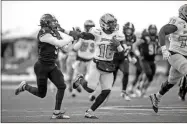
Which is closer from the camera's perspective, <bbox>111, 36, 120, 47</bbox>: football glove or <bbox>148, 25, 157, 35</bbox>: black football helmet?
<bbox>111, 36, 120, 47</bbox>: football glove

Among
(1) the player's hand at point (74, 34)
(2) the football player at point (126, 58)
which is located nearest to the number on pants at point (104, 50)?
(1) the player's hand at point (74, 34)

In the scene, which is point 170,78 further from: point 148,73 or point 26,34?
point 26,34

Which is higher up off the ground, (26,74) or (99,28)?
(99,28)

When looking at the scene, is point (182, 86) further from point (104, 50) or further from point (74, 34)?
point (74, 34)

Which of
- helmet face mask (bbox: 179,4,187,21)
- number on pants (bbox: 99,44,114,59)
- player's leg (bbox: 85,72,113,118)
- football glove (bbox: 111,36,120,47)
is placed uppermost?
helmet face mask (bbox: 179,4,187,21)

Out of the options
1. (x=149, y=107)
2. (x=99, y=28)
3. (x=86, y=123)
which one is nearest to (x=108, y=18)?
(x=99, y=28)

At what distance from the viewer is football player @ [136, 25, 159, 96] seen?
12.9 meters

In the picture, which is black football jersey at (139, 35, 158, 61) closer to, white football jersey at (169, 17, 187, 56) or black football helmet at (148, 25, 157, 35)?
black football helmet at (148, 25, 157, 35)

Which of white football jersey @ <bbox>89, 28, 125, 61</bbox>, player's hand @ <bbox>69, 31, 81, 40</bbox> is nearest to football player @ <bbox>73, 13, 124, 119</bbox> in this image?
white football jersey @ <bbox>89, 28, 125, 61</bbox>

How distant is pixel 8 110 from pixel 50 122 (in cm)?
238

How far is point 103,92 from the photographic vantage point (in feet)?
27.3

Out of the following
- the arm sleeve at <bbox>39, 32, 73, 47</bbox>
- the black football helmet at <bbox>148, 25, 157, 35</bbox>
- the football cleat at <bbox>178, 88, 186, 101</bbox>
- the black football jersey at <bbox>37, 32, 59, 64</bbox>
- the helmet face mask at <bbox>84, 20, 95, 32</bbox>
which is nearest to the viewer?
the arm sleeve at <bbox>39, 32, 73, 47</bbox>

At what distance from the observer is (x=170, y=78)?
880 cm

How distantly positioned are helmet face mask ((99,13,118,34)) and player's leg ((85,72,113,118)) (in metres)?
0.83
